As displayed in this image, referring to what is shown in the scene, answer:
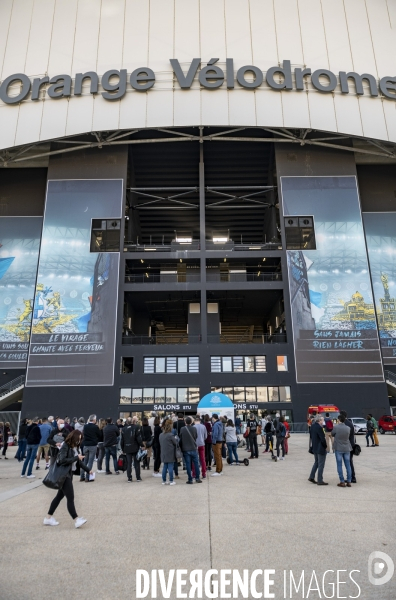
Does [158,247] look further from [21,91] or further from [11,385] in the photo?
[21,91]

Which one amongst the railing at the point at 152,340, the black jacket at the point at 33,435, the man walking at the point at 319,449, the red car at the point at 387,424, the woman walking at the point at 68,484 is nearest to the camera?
the woman walking at the point at 68,484

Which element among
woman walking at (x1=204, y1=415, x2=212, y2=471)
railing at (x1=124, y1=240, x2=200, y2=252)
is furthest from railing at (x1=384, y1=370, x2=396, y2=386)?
woman walking at (x1=204, y1=415, x2=212, y2=471)

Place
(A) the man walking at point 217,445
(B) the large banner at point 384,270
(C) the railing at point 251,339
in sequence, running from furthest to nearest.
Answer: (B) the large banner at point 384,270
(C) the railing at point 251,339
(A) the man walking at point 217,445

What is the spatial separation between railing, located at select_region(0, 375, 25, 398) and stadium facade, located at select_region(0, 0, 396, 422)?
24 cm

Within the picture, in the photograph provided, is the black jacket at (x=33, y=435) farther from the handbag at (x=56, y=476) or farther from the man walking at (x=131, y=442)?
the handbag at (x=56, y=476)

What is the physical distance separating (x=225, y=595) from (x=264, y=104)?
42.5 metres

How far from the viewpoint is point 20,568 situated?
16.6 feet

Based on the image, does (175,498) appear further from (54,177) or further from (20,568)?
(54,177)

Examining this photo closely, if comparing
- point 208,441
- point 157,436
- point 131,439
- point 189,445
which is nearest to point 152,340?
point 157,436

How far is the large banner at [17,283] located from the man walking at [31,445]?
28850 millimetres

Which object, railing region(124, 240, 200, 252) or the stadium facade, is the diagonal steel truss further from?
railing region(124, 240, 200, 252)

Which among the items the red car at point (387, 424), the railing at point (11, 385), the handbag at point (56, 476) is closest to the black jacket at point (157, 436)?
the handbag at point (56, 476)

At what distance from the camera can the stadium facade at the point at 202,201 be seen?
37.1 m

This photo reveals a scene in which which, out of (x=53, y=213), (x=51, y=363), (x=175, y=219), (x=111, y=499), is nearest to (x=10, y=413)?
(x=51, y=363)
